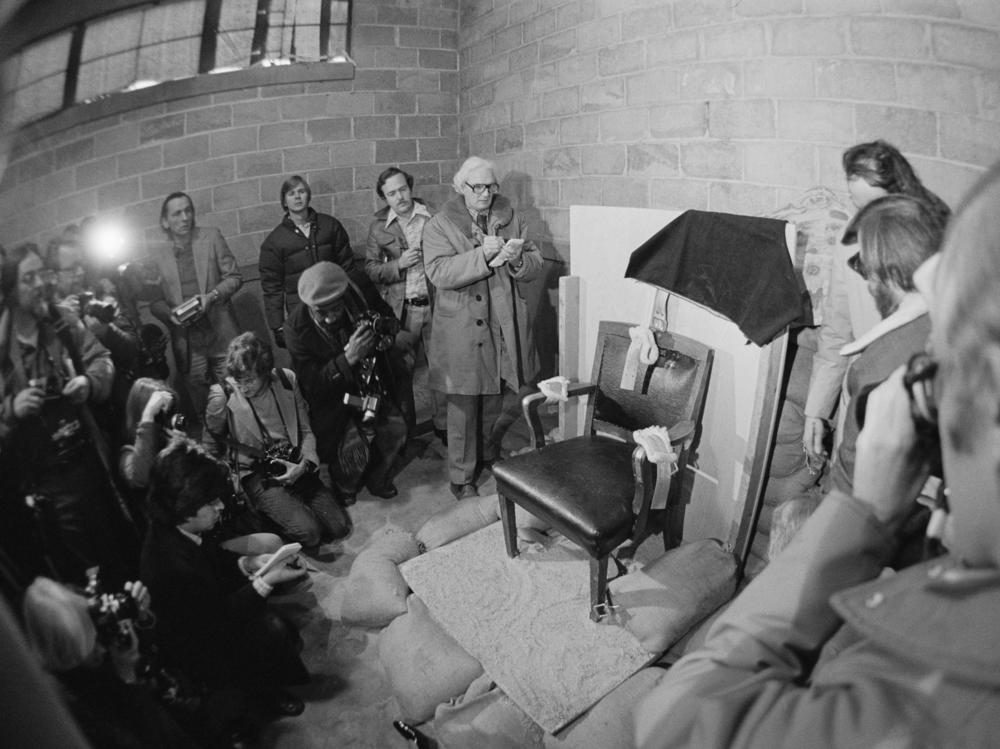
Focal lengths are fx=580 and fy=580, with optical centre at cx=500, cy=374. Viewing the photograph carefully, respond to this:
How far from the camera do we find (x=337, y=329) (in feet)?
11.5

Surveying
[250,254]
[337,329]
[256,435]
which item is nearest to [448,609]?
[256,435]

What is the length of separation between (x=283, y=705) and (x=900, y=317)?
2.48 m

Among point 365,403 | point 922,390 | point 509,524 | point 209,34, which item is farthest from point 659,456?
point 209,34

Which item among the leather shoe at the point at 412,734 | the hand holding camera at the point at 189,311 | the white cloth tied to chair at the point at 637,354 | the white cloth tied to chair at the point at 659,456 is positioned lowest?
the leather shoe at the point at 412,734

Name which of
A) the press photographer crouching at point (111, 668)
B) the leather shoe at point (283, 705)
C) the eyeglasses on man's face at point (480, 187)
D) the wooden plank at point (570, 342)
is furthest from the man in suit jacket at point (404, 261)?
the press photographer crouching at point (111, 668)

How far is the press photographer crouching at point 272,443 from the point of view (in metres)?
2.72

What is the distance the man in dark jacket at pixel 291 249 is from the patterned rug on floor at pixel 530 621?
1749 mm

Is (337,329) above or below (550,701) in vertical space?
above

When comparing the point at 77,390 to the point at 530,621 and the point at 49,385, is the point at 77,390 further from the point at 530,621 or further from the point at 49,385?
the point at 530,621

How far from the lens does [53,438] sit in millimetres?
1095

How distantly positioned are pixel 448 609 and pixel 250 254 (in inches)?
87.7

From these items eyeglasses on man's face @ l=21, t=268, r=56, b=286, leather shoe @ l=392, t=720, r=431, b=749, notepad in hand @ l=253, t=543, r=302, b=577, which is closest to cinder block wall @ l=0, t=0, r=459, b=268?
eyeglasses on man's face @ l=21, t=268, r=56, b=286

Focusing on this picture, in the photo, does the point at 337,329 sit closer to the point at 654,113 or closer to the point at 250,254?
the point at 250,254

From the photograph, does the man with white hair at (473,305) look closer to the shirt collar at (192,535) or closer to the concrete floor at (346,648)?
the concrete floor at (346,648)
